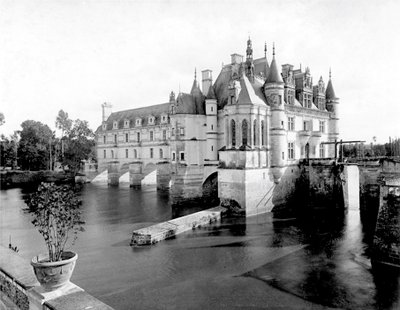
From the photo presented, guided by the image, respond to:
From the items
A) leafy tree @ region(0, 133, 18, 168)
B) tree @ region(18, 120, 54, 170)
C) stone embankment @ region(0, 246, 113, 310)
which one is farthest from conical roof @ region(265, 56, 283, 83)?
leafy tree @ region(0, 133, 18, 168)

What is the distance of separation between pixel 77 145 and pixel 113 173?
1242 centimetres

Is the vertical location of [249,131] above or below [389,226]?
above

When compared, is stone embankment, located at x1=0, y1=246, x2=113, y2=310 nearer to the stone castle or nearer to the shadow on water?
the shadow on water

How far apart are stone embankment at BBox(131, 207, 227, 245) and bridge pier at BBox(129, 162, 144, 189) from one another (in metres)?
22.7

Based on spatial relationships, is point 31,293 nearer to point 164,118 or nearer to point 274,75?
point 274,75

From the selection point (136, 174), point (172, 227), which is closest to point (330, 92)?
point (172, 227)

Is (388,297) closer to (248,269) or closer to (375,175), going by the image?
(248,269)

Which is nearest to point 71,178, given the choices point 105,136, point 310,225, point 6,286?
point 105,136

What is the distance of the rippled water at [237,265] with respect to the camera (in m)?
11.9

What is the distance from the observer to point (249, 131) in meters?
26.0

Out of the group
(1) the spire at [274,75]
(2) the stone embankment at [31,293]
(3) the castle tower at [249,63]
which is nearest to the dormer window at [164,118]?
(3) the castle tower at [249,63]

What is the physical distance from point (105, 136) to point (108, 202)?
22671mm

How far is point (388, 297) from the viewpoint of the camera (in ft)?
39.4

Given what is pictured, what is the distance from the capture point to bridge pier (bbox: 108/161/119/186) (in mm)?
49834
